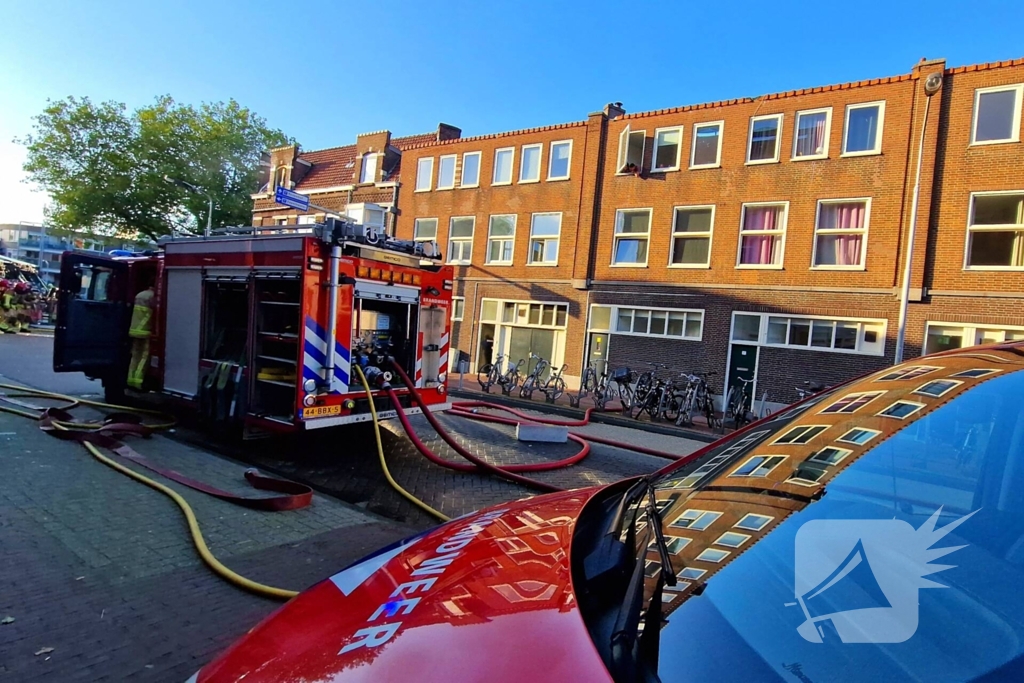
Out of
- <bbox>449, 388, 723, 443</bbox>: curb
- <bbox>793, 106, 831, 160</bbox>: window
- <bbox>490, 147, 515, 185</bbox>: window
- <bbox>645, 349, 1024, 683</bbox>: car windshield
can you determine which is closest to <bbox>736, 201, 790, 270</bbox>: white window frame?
<bbox>793, 106, 831, 160</bbox>: window

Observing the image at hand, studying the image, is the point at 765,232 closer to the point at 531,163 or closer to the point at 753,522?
the point at 531,163

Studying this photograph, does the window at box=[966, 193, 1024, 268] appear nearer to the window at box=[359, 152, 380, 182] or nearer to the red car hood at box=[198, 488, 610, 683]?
the red car hood at box=[198, 488, 610, 683]

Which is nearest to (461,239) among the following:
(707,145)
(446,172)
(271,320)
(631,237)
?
(446,172)

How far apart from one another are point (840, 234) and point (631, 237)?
19.2 ft

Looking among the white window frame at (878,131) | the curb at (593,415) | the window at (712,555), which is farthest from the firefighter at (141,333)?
the white window frame at (878,131)

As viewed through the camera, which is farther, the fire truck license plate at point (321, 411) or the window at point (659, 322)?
the window at point (659, 322)

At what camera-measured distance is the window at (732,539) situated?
1.41 metres

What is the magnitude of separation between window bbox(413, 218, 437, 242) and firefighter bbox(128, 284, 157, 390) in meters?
15.2

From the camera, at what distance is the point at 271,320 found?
6773 millimetres

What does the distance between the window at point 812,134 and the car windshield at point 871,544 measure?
16476 mm

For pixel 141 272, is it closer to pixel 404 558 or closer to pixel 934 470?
pixel 404 558

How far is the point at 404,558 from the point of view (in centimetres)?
177

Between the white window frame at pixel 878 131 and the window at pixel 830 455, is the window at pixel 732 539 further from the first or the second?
the white window frame at pixel 878 131

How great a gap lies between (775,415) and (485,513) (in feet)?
3.77
